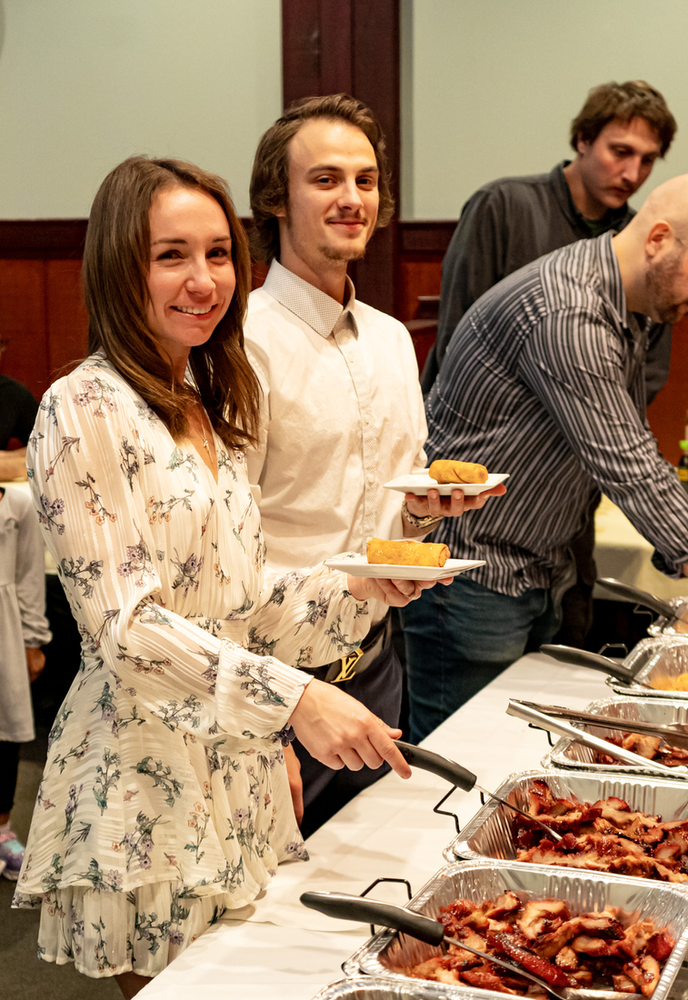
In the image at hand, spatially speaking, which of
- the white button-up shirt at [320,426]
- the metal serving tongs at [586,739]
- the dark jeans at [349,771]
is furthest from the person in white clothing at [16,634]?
the metal serving tongs at [586,739]

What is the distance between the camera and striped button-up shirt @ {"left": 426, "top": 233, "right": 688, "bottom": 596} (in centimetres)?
195

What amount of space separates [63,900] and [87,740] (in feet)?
0.62

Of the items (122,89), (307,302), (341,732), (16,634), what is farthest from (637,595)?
(122,89)

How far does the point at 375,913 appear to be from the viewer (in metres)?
0.97

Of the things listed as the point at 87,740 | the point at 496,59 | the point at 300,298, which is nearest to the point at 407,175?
the point at 496,59

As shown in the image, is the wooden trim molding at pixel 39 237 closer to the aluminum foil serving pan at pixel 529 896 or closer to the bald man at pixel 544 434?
the bald man at pixel 544 434

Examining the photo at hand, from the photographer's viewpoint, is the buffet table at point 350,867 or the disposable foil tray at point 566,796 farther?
the disposable foil tray at point 566,796

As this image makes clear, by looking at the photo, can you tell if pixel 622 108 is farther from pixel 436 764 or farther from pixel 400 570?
pixel 436 764

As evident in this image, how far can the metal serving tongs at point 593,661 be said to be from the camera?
173cm

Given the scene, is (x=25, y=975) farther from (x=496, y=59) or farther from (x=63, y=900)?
(x=496, y=59)

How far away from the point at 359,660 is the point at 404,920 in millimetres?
865

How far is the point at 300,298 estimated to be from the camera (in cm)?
184

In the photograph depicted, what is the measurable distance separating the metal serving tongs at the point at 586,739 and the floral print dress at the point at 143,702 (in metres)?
0.39

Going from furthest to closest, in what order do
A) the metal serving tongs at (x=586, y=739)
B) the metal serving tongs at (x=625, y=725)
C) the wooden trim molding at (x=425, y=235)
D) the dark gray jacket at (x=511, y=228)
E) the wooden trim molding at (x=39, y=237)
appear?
1. the wooden trim molding at (x=39, y=237)
2. the wooden trim molding at (x=425, y=235)
3. the dark gray jacket at (x=511, y=228)
4. the metal serving tongs at (x=625, y=725)
5. the metal serving tongs at (x=586, y=739)
